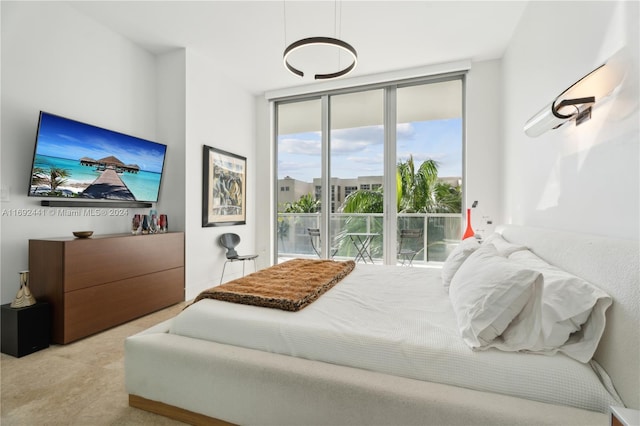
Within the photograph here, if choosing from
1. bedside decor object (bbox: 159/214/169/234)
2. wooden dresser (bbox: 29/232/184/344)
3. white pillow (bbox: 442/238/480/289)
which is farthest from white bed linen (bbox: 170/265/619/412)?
bedside decor object (bbox: 159/214/169/234)

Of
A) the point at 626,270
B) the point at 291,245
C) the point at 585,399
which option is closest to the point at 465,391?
the point at 585,399

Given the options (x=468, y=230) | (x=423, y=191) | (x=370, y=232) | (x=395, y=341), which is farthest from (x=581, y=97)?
(x=370, y=232)

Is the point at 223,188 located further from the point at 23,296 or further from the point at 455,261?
the point at 455,261

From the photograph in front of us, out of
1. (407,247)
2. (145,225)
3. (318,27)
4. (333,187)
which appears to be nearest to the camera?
(318,27)

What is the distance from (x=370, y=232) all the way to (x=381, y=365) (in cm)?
340

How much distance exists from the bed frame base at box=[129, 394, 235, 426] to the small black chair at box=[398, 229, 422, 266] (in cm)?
345

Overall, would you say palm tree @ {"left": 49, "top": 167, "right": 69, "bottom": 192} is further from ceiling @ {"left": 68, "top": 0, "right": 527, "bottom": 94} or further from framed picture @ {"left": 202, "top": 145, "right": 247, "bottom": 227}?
ceiling @ {"left": 68, "top": 0, "right": 527, "bottom": 94}

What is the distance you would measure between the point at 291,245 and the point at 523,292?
13.6 feet

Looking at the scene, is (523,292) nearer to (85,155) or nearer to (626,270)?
(626,270)

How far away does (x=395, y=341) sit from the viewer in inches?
51.4

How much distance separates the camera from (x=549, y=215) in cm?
222

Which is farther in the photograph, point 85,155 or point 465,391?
point 85,155

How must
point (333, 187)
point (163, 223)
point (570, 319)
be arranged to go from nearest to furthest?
point (570, 319) → point (163, 223) → point (333, 187)

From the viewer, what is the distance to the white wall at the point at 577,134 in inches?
51.3
